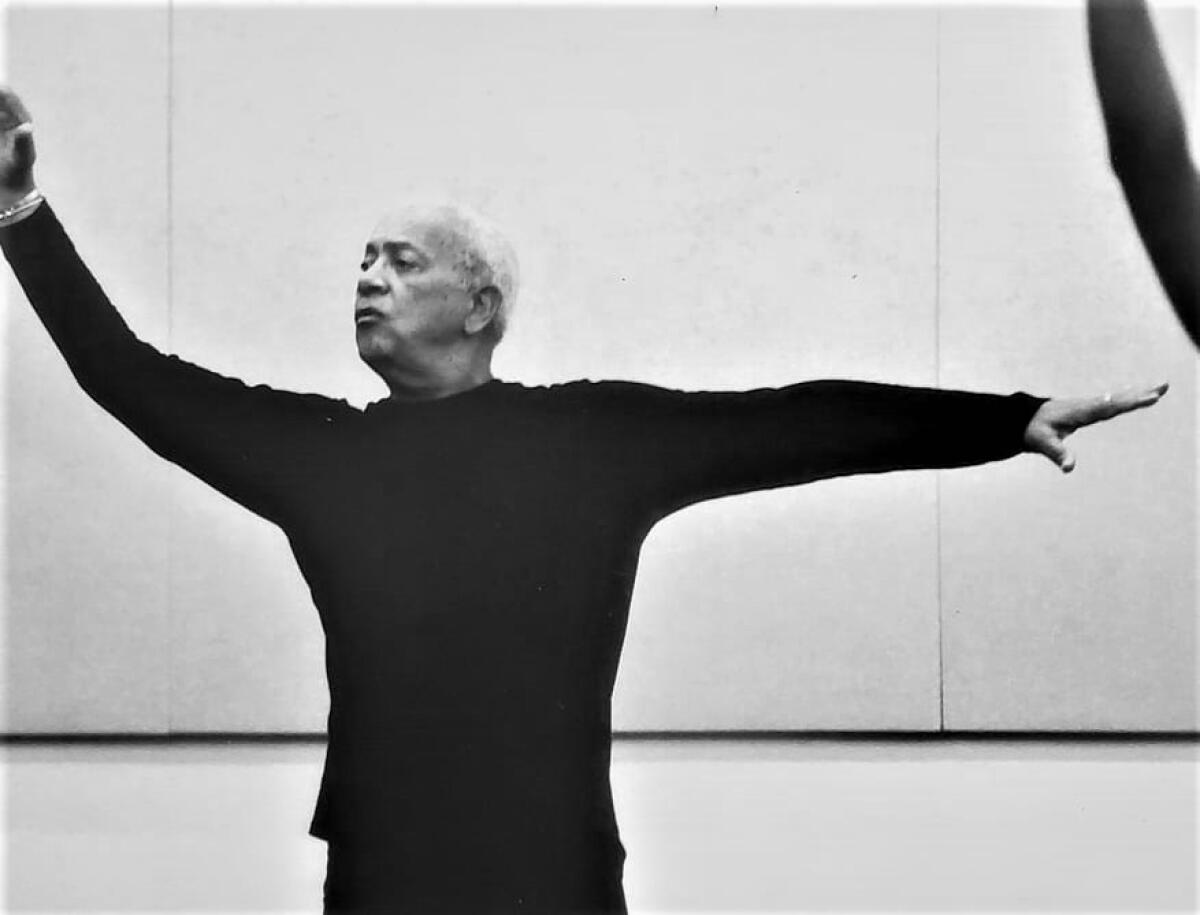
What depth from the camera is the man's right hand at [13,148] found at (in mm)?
2428

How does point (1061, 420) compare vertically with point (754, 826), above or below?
above

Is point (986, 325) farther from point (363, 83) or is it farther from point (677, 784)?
point (363, 83)

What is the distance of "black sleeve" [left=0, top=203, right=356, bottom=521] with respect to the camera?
2449 mm

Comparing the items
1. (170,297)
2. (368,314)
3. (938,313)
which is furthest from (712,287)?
(368,314)

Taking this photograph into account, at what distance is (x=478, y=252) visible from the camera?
2482 millimetres

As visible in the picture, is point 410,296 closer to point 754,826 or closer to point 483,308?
point 483,308

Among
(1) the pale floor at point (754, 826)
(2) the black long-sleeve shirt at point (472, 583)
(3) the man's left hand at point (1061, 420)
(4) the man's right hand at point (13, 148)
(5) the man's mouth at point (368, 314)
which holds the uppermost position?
(4) the man's right hand at point (13, 148)

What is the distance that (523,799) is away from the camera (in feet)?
7.80

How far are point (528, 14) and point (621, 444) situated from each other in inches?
95.4

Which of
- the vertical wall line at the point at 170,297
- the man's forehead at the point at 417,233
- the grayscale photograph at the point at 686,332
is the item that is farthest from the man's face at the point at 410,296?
the vertical wall line at the point at 170,297

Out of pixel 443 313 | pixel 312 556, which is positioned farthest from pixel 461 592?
pixel 443 313

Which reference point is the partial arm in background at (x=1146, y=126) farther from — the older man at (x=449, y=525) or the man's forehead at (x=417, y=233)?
the man's forehead at (x=417, y=233)

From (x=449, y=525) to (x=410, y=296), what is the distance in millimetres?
330

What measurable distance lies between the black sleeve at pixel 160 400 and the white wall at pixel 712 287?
2009 mm
